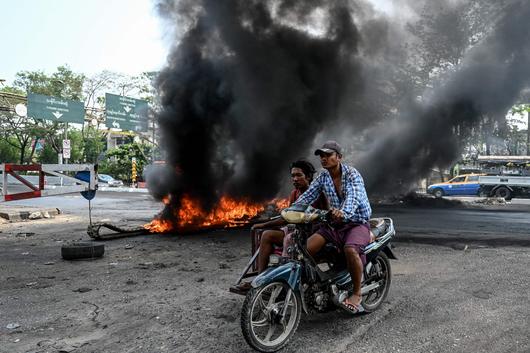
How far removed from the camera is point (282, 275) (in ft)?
11.2

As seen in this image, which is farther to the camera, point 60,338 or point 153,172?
point 153,172

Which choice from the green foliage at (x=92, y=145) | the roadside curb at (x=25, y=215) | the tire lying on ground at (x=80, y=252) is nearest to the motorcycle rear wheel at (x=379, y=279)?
the tire lying on ground at (x=80, y=252)

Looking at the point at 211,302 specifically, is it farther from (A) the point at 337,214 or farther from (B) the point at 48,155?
(B) the point at 48,155

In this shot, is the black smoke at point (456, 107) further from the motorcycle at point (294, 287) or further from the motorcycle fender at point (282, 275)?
the motorcycle fender at point (282, 275)

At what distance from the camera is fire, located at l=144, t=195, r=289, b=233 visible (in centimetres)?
1005

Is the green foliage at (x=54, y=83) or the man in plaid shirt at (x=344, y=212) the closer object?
the man in plaid shirt at (x=344, y=212)

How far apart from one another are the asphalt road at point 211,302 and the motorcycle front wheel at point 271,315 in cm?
14

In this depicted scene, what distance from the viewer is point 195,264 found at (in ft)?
21.6

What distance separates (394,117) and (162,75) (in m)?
11.5

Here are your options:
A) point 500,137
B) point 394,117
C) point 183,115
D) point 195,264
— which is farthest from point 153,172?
point 500,137

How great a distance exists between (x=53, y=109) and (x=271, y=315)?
25256 mm

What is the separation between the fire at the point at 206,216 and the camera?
33.0 ft

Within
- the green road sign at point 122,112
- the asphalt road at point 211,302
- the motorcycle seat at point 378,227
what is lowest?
the asphalt road at point 211,302

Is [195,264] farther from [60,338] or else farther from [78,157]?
[78,157]
